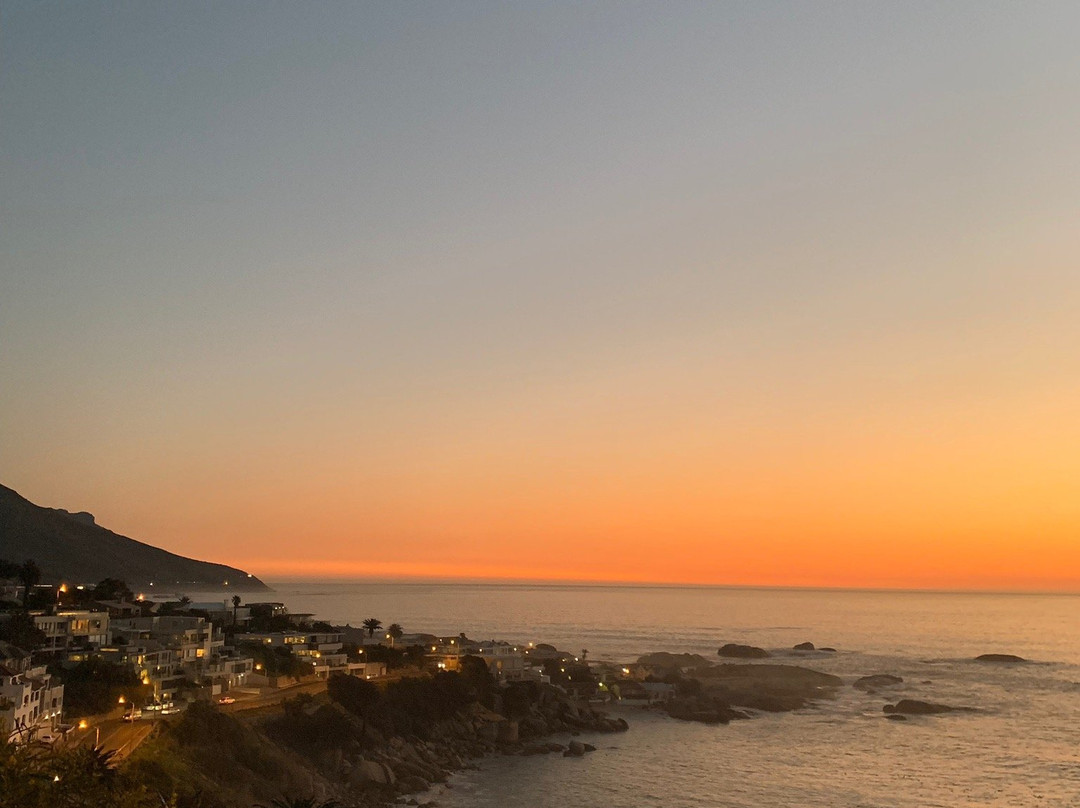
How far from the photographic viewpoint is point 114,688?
51.2 meters

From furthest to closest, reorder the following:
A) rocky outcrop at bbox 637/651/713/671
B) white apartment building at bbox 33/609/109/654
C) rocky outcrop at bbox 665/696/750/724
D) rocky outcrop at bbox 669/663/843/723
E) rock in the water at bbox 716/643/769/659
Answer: rock in the water at bbox 716/643/769/659, rocky outcrop at bbox 637/651/713/671, rocky outcrop at bbox 669/663/843/723, rocky outcrop at bbox 665/696/750/724, white apartment building at bbox 33/609/109/654

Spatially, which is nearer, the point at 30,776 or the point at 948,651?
the point at 30,776

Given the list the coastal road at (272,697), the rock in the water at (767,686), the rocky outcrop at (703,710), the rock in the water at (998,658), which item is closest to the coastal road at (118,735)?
the coastal road at (272,697)

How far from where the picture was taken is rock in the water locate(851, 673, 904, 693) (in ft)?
330

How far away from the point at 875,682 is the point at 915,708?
21164 mm

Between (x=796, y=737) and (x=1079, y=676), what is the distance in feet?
228

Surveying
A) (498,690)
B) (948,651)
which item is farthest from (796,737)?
(948,651)

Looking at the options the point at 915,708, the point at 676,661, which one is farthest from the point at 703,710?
the point at 676,661

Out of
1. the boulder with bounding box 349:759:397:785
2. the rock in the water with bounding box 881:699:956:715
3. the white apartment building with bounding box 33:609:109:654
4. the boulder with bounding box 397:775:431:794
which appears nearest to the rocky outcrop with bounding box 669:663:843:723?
the rock in the water with bounding box 881:699:956:715

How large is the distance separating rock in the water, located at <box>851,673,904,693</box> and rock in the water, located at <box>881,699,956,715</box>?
15359mm

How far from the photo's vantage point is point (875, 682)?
10244cm

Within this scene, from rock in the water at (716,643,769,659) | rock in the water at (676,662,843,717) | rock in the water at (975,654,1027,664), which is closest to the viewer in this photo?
rock in the water at (676,662,843,717)

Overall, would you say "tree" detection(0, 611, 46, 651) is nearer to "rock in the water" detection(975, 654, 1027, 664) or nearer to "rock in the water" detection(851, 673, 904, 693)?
"rock in the water" detection(851, 673, 904, 693)

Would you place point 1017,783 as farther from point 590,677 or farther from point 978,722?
→ point 590,677
